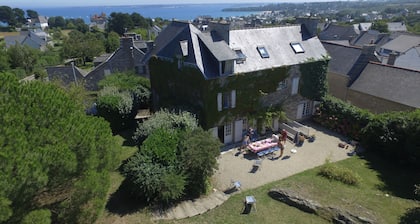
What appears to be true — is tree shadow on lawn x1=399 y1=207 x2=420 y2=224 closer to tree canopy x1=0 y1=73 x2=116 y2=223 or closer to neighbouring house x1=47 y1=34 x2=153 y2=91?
tree canopy x1=0 y1=73 x2=116 y2=223

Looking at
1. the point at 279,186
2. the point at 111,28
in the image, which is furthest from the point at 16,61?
the point at 279,186

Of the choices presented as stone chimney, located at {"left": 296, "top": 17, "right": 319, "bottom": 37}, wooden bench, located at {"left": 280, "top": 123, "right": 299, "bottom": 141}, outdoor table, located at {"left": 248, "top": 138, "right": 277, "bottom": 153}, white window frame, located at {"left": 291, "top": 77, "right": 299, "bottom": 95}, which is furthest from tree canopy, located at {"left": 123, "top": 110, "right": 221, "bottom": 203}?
stone chimney, located at {"left": 296, "top": 17, "right": 319, "bottom": 37}

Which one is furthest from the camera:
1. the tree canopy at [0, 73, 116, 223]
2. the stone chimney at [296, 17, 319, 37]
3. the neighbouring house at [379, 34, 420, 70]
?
Result: the neighbouring house at [379, 34, 420, 70]

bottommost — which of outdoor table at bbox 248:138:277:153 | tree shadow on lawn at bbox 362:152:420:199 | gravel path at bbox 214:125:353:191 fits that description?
tree shadow on lawn at bbox 362:152:420:199

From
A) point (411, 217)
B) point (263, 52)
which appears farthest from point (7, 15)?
point (411, 217)

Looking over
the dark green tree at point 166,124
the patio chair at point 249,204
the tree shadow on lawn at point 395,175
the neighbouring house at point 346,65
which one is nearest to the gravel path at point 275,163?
the tree shadow on lawn at point 395,175

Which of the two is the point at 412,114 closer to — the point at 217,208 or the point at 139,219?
the point at 217,208

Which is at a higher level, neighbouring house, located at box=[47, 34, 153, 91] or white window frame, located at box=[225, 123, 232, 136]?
neighbouring house, located at box=[47, 34, 153, 91]
